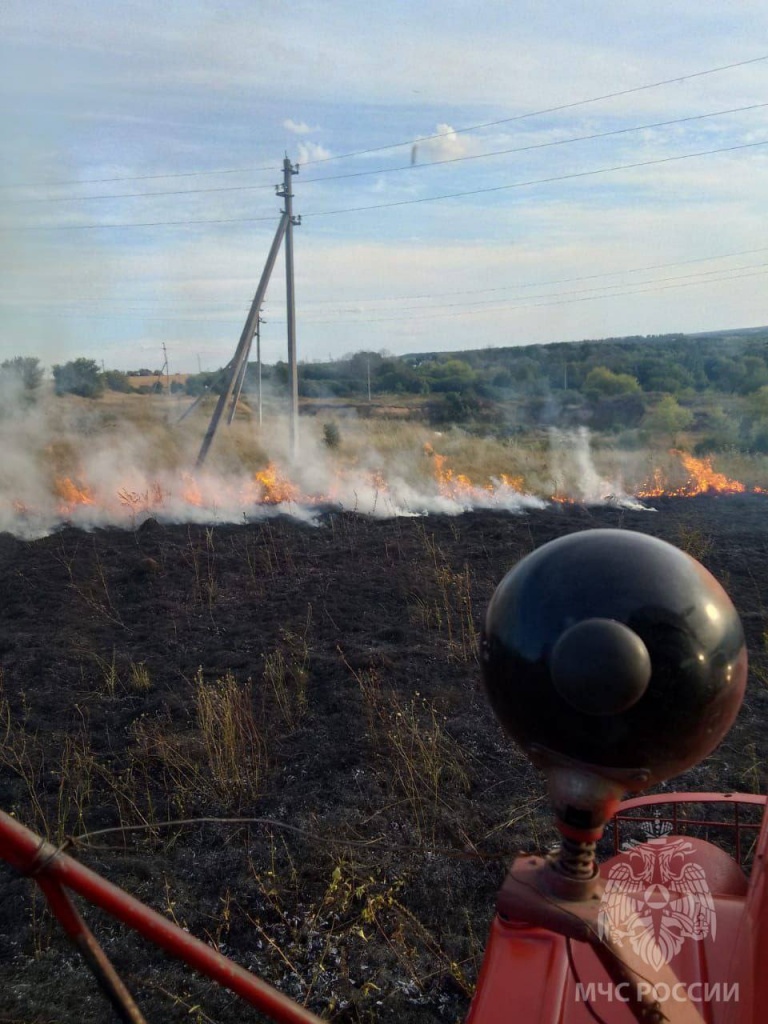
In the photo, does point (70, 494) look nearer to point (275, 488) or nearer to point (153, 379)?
point (275, 488)

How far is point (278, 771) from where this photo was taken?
15.7 ft

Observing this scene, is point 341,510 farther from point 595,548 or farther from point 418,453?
point 595,548

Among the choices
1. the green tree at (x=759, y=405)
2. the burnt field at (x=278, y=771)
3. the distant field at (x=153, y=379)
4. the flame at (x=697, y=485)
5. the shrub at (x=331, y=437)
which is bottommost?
the burnt field at (x=278, y=771)

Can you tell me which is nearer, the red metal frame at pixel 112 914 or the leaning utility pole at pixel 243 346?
the red metal frame at pixel 112 914

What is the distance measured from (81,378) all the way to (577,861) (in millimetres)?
34755

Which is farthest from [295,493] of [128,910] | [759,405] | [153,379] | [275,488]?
[153,379]

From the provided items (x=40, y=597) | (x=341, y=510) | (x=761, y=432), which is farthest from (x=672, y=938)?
(x=761, y=432)

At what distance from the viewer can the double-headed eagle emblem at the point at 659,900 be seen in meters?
1.63

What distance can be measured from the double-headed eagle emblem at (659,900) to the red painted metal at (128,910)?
0.72 meters

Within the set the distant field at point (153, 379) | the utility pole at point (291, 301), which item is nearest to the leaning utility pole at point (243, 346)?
the utility pole at point (291, 301)

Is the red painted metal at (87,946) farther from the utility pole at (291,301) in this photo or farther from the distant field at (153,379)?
the distant field at (153,379)

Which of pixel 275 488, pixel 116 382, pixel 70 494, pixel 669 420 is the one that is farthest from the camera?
pixel 116 382

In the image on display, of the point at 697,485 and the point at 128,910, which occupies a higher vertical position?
the point at 128,910

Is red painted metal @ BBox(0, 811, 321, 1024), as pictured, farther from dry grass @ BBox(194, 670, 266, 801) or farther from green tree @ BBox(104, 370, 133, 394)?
green tree @ BBox(104, 370, 133, 394)
